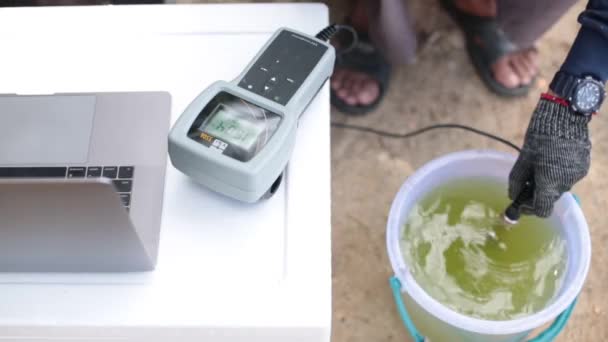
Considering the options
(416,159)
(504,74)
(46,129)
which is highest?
(46,129)

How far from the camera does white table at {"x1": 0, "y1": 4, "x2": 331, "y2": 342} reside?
0.60 metres

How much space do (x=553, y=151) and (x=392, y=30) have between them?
0.38 meters

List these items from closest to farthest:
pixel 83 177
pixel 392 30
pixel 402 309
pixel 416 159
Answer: pixel 83 177
pixel 402 309
pixel 392 30
pixel 416 159

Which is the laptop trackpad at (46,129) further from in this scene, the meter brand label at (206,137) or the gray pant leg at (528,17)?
the gray pant leg at (528,17)

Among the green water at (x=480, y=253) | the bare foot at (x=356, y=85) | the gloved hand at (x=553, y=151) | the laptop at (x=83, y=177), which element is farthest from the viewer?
the bare foot at (x=356, y=85)

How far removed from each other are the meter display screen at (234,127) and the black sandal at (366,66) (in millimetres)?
621

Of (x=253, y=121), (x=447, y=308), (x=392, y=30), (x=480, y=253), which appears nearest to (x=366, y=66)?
(x=392, y=30)

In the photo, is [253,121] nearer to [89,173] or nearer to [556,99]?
[89,173]

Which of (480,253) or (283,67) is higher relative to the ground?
(283,67)

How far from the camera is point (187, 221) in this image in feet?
2.12

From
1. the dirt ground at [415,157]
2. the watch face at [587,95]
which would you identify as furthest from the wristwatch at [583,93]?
the dirt ground at [415,157]

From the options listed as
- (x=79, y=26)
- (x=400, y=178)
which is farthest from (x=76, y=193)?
(x=400, y=178)

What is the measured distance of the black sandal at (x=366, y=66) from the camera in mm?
1268

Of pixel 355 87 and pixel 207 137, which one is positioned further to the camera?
pixel 355 87
